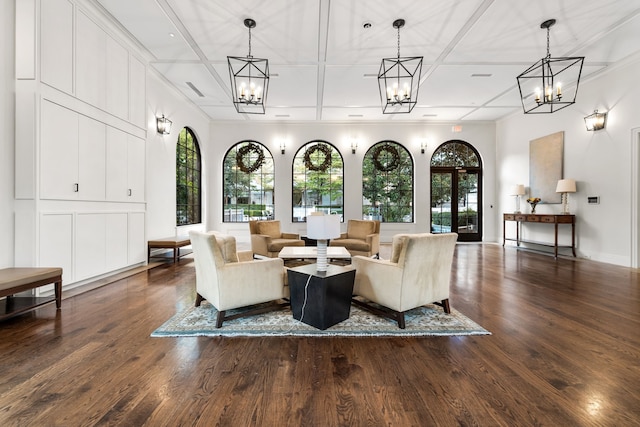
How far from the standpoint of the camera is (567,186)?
19.5ft

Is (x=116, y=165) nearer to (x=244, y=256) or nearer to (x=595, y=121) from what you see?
(x=244, y=256)

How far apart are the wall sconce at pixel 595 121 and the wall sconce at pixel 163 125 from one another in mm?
8296

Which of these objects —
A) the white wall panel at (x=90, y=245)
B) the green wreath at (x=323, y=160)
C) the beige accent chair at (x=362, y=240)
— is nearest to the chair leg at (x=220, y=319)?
the white wall panel at (x=90, y=245)

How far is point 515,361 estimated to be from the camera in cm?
202

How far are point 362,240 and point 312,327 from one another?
3.30 m

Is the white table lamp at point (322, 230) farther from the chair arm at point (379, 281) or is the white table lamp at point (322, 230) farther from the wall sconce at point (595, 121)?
the wall sconce at point (595, 121)

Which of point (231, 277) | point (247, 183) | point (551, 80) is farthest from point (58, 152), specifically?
point (551, 80)

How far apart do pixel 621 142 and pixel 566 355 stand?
5275mm

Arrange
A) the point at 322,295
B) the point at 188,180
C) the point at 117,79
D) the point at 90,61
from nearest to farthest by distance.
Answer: the point at 322,295 → the point at 90,61 → the point at 117,79 → the point at 188,180

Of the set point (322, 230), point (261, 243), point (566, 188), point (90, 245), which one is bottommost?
point (261, 243)

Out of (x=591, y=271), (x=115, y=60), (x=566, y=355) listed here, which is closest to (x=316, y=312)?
(x=566, y=355)

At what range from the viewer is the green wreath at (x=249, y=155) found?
8.62 meters

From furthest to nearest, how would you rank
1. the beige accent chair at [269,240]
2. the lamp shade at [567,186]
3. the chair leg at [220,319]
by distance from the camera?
the lamp shade at [567,186]
the beige accent chair at [269,240]
the chair leg at [220,319]

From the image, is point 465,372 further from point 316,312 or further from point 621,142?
point 621,142
